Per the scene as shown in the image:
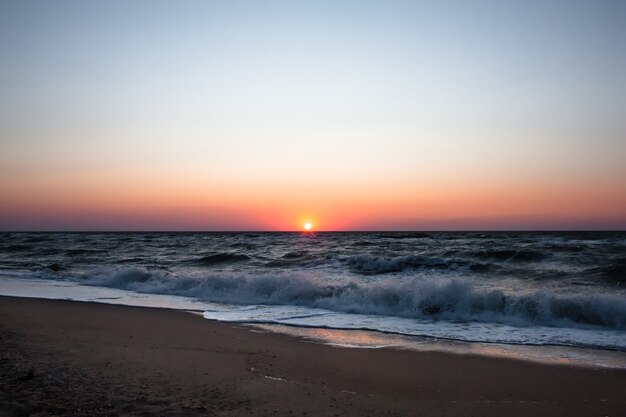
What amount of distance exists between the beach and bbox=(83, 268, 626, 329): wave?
12.8 ft

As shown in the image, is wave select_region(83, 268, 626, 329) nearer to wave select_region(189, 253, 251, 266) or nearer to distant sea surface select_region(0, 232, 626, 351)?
distant sea surface select_region(0, 232, 626, 351)

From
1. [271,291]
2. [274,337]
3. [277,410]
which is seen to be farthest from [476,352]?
[271,291]

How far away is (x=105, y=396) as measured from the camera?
15.1 ft

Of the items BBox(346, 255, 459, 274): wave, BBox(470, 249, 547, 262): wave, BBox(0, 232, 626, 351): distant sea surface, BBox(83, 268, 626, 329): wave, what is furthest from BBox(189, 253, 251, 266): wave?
BBox(470, 249, 547, 262): wave

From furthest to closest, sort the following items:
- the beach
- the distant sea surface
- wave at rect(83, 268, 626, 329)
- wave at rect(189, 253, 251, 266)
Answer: wave at rect(189, 253, 251, 266) < wave at rect(83, 268, 626, 329) < the distant sea surface < the beach

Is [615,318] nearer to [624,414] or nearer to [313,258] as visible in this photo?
[624,414]

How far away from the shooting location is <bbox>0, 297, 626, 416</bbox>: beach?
4.55m

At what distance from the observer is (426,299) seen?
11.4m

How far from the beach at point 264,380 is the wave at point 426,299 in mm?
3910

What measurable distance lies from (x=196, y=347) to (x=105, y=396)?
2.53m

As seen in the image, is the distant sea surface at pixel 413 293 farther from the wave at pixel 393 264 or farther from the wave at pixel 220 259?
the wave at pixel 220 259

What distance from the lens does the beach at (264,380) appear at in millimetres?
4547

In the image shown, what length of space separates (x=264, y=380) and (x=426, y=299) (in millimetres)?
6764

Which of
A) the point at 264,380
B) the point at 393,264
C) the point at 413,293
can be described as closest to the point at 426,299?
the point at 413,293
